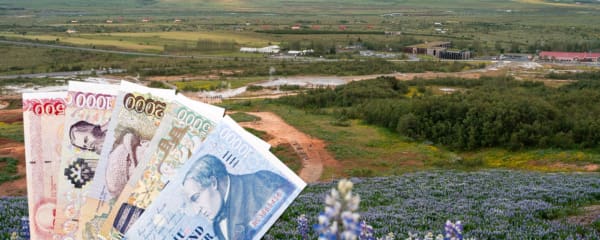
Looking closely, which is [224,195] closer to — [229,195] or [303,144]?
[229,195]

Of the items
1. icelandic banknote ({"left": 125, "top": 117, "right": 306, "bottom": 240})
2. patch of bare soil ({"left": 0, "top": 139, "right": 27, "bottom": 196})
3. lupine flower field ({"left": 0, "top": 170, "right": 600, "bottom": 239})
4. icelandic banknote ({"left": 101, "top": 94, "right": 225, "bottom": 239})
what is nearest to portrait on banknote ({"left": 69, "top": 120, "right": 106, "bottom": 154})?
icelandic banknote ({"left": 101, "top": 94, "right": 225, "bottom": 239})

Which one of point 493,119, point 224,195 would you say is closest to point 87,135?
point 224,195

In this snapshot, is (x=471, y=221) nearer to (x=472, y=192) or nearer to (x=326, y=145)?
(x=472, y=192)

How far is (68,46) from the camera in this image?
83438 millimetres

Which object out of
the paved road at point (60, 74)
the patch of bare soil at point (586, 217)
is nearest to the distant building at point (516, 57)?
the paved road at point (60, 74)

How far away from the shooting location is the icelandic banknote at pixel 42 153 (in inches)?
209

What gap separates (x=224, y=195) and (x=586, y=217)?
675 centimetres

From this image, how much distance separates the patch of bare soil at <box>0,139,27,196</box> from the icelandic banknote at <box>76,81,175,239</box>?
16.3 meters

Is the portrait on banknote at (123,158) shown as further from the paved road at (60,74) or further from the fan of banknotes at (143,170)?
the paved road at (60,74)

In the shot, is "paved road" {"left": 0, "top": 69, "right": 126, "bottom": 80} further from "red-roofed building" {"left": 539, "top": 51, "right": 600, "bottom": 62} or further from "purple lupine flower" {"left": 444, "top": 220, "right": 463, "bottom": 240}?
"purple lupine flower" {"left": 444, "top": 220, "right": 463, "bottom": 240}

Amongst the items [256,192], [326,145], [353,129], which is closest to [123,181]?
[256,192]

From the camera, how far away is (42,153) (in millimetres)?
5379

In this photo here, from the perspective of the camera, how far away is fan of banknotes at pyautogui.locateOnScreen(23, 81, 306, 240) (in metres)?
4.80

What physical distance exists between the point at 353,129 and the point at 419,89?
16.5 m
